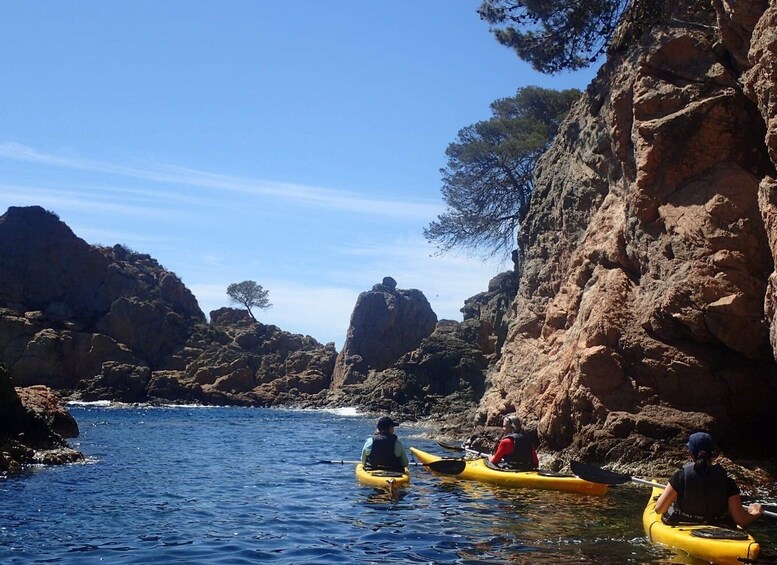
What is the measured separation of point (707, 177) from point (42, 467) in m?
13.4

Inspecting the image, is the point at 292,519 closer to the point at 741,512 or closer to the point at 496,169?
the point at 741,512

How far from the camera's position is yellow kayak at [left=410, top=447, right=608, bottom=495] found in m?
13.2

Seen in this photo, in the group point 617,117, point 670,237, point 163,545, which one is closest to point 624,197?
point 617,117

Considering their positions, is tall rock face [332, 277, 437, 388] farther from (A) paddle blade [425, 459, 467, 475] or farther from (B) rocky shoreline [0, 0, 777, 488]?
(A) paddle blade [425, 459, 467, 475]

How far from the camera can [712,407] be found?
14445 mm

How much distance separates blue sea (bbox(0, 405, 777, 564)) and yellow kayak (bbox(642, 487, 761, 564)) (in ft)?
0.56

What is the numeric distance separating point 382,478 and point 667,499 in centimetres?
583

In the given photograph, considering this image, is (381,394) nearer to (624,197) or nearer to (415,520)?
(624,197)

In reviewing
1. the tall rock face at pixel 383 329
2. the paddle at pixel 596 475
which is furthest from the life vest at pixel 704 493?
the tall rock face at pixel 383 329

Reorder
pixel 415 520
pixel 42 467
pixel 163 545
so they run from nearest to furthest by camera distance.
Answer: pixel 163 545 → pixel 415 520 → pixel 42 467

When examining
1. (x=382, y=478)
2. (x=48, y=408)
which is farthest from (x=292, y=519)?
(x=48, y=408)

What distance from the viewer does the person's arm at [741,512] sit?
8.50 metres

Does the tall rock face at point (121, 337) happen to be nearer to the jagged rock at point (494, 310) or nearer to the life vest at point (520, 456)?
the jagged rock at point (494, 310)

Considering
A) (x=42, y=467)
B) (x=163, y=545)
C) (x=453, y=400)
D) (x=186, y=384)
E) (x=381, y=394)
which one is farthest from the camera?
(x=186, y=384)
